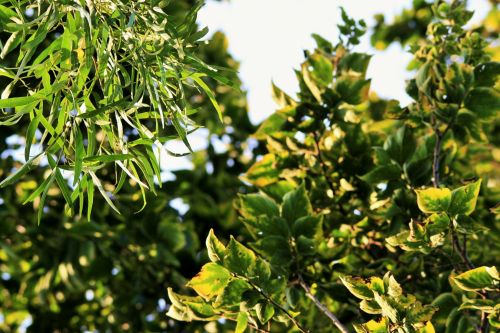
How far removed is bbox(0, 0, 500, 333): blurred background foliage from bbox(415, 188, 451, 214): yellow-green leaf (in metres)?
0.30

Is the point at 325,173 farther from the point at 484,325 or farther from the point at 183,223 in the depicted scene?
the point at 183,223

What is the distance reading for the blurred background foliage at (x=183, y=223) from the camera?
1.73m

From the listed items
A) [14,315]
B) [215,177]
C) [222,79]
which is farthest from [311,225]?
[14,315]

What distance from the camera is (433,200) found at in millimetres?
1255

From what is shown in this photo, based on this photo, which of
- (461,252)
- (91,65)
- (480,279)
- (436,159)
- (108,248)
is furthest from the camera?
(108,248)

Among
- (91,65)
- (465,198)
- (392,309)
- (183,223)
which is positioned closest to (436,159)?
(465,198)

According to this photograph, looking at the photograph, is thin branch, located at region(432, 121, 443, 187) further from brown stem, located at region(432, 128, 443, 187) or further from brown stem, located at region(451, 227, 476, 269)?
brown stem, located at region(451, 227, 476, 269)

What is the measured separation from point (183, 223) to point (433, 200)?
151cm

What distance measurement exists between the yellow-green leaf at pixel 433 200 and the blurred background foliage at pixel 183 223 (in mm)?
304

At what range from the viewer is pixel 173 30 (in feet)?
3.38

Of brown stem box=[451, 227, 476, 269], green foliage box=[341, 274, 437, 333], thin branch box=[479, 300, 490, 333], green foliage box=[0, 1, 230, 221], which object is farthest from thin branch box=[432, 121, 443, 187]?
green foliage box=[0, 1, 230, 221]

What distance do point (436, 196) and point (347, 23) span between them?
767mm

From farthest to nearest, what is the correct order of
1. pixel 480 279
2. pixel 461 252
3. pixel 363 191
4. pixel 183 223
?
pixel 183 223 → pixel 363 191 → pixel 461 252 → pixel 480 279

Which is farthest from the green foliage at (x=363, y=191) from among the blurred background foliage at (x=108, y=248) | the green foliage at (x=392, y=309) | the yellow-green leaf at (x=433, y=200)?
the blurred background foliage at (x=108, y=248)
